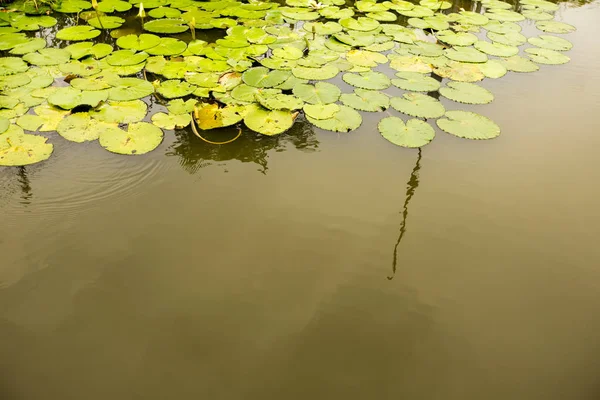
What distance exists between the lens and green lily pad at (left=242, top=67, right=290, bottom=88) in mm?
3756

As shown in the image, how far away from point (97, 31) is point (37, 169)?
7.83 ft

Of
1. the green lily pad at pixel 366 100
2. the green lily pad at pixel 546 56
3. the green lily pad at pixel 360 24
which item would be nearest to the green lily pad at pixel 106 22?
the green lily pad at pixel 360 24

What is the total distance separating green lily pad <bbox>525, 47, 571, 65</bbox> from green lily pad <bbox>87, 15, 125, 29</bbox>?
4736 mm

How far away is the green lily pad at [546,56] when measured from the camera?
14.4 ft

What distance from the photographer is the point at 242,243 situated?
2477 mm

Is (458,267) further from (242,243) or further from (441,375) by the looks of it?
(242,243)

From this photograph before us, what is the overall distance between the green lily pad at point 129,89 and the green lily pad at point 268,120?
1007 millimetres

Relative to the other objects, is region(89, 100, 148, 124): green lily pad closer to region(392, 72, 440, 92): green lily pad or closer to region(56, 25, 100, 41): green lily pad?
region(56, 25, 100, 41): green lily pad

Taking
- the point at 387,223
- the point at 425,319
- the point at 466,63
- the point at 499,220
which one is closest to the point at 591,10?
the point at 466,63

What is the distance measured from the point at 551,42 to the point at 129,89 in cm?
477

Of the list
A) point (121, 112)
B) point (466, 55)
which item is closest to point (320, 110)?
point (121, 112)

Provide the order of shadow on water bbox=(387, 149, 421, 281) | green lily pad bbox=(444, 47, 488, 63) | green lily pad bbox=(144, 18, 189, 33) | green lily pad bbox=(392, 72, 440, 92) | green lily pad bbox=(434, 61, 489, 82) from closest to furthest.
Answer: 1. shadow on water bbox=(387, 149, 421, 281)
2. green lily pad bbox=(392, 72, 440, 92)
3. green lily pad bbox=(434, 61, 489, 82)
4. green lily pad bbox=(444, 47, 488, 63)
5. green lily pad bbox=(144, 18, 189, 33)

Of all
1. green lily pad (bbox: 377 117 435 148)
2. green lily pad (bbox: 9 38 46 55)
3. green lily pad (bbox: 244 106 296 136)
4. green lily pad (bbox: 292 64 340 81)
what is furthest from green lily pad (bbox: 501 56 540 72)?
green lily pad (bbox: 9 38 46 55)

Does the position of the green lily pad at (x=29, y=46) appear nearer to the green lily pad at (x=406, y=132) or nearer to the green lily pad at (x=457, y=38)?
the green lily pad at (x=406, y=132)
